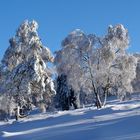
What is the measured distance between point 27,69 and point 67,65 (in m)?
4.31

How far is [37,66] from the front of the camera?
1860 inches

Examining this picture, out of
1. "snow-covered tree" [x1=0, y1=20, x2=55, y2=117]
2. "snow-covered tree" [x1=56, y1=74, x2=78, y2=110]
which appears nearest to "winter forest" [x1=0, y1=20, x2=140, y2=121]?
"snow-covered tree" [x1=0, y1=20, x2=55, y2=117]

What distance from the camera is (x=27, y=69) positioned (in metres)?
47.3

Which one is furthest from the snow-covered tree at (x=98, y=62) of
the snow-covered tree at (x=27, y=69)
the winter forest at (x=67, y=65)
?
the snow-covered tree at (x=27, y=69)

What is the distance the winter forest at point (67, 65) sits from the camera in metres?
46.7

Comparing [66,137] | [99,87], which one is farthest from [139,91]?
[66,137]

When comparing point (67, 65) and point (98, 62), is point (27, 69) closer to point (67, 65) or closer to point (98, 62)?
point (67, 65)

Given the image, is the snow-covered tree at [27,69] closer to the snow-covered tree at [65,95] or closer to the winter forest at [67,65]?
the winter forest at [67,65]

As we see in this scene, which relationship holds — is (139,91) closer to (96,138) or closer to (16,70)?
(16,70)

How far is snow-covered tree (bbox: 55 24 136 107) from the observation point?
46500mm

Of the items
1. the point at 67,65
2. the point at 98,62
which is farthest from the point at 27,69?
the point at 98,62

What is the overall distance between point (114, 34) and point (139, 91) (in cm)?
6610

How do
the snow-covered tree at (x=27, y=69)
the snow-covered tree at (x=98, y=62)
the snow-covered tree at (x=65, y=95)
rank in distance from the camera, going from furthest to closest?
the snow-covered tree at (x=65, y=95)
the snow-covered tree at (x=27, y=69)
the snow-covered tree at (x=98, y=62)

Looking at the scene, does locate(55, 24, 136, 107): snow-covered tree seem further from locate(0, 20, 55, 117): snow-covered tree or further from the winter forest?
locate(0, 20, 55, 117): snow-covered tree
